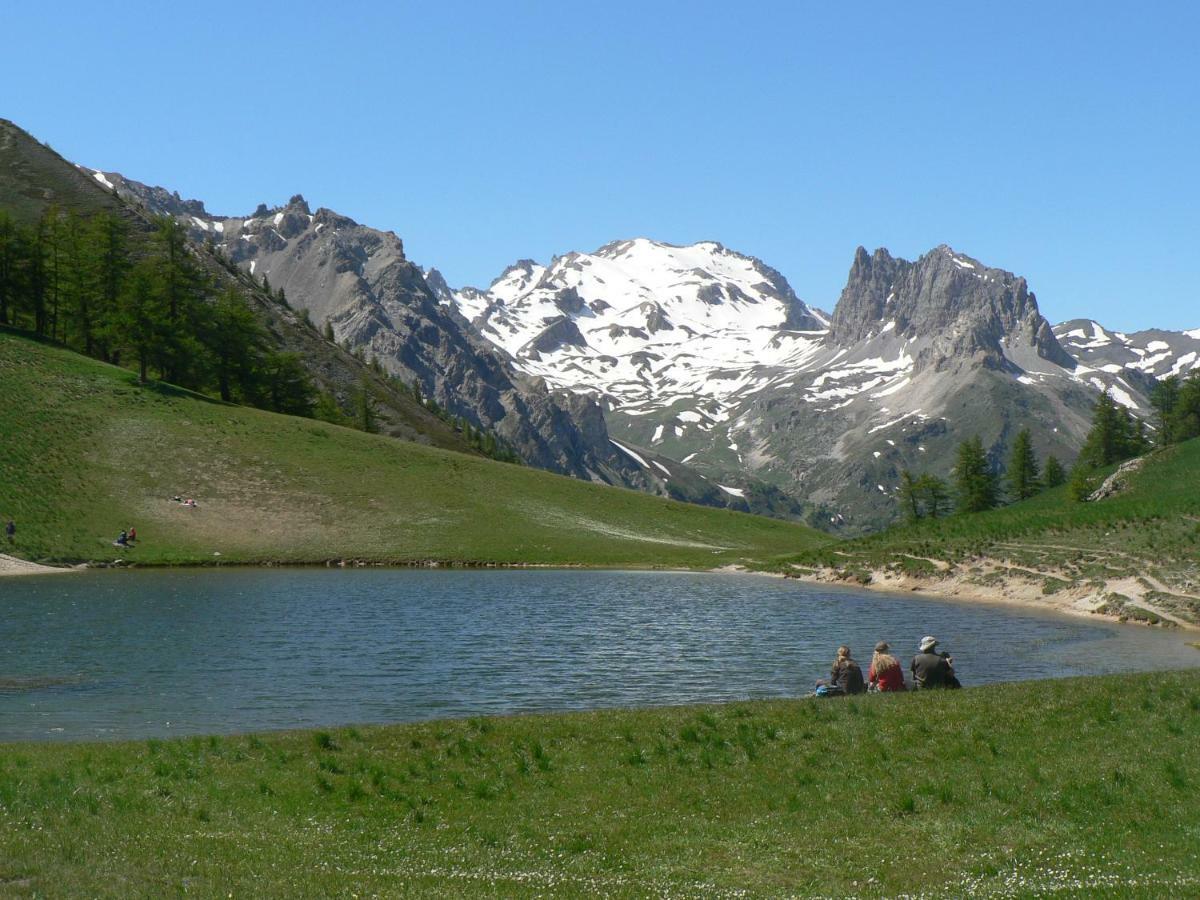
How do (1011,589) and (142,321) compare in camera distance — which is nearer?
(1011,589)

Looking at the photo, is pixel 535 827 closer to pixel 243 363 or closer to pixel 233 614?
pixel 233 614

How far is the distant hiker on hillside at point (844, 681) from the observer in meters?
32.9

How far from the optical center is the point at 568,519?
115 meters

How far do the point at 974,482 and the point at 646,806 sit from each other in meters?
170

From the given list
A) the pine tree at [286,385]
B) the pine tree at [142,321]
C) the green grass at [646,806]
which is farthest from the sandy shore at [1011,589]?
the pine tree at [286,385]

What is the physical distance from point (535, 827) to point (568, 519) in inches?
3789

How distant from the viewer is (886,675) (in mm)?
32688

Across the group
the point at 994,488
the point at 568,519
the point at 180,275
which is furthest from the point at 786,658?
the point at 994,488

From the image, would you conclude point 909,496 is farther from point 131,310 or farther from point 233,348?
point 131,310

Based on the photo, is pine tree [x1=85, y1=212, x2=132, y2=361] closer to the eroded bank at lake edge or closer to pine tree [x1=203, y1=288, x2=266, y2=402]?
pine tree [x1=203, y1=288, x2=266, y2=402]

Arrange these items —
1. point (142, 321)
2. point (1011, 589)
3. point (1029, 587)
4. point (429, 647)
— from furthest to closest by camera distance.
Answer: point (142, 321) < point (1011, 589) < point (1029, 587) < point (429, 647)

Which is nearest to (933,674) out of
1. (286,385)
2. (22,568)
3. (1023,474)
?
(22,568)

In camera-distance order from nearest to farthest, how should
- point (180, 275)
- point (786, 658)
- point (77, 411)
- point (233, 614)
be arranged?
point (786, 658) < point (233, 614) < point (77, 411) < point (180, 275)

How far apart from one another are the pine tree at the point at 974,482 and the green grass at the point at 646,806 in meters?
157
